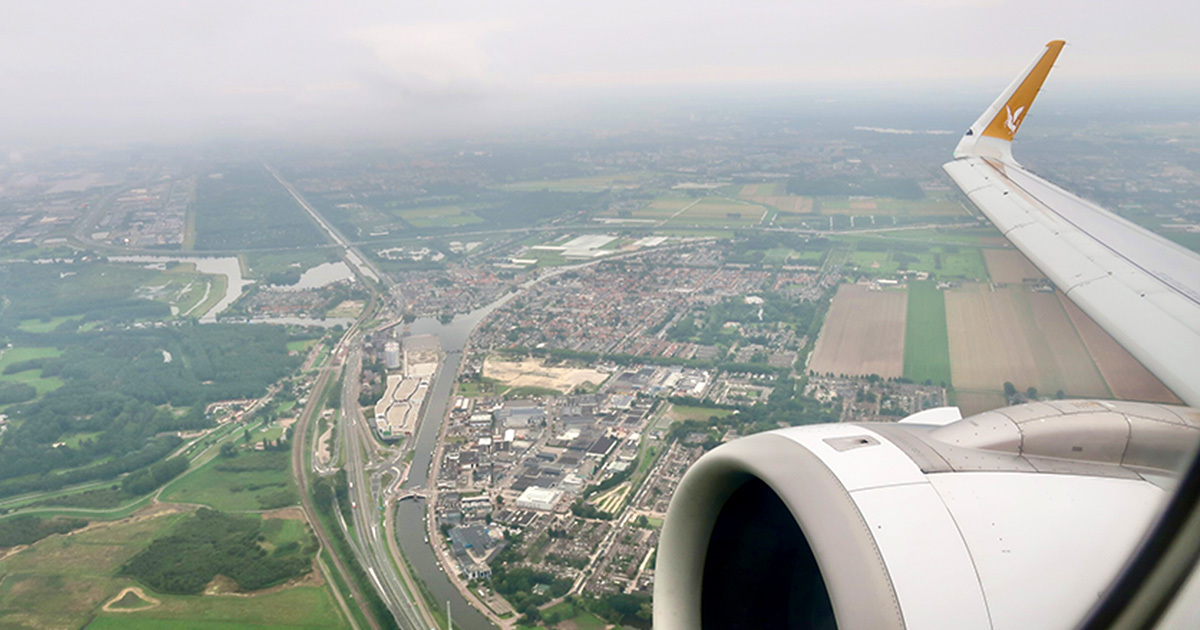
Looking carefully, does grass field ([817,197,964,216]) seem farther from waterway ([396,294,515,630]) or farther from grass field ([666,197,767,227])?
waterway ([396,294,515,630])

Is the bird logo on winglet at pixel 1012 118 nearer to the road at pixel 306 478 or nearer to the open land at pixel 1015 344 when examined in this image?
the open land at pixel 1015 344

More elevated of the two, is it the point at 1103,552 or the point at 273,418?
the point at 1103,552

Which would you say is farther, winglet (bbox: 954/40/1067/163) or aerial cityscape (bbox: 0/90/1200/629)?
aerial cityscape (bbox: 0/90/1200/629)

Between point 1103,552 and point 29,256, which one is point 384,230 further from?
point 1103,552

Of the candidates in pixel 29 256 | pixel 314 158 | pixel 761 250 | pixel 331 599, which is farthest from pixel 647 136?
pixel 331 599

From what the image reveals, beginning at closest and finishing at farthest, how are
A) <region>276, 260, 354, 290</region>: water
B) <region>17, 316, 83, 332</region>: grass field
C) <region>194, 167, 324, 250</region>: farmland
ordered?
<region>17, 316, 83, 332</region>: grass field < <region>276, 260, 354, 290</region>: water < <region>194, 167, 324, 250</region>: farmland

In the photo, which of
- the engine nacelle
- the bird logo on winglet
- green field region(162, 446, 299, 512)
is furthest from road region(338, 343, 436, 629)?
the engine nacelle
